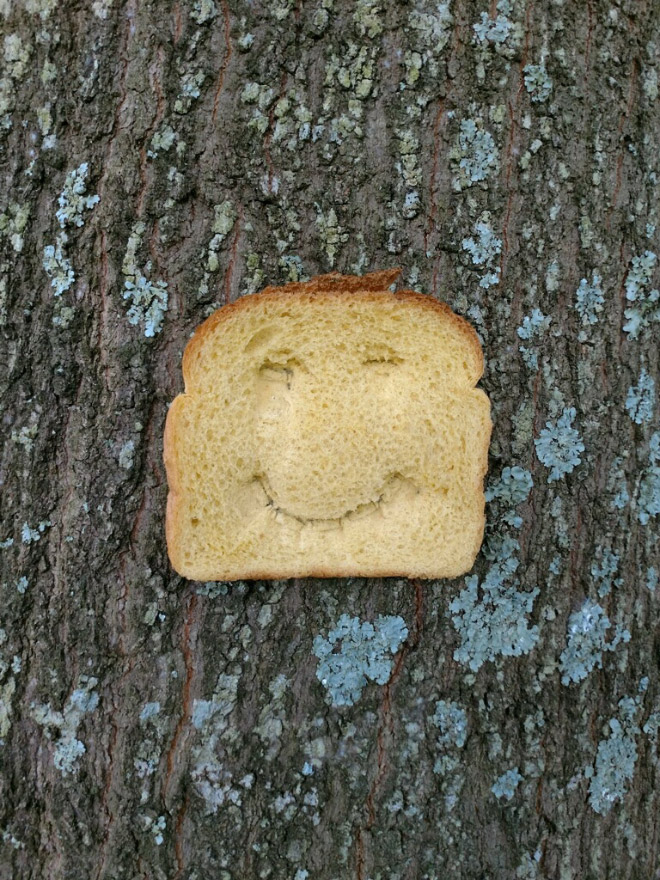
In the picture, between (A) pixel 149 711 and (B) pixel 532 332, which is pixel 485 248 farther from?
(A) pixel 149 711

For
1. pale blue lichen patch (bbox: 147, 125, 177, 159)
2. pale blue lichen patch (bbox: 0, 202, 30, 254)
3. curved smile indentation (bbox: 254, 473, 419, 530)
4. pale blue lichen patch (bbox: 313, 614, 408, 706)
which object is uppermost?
pale blue lichen patch (bbox: 147, 125, 177, 159)

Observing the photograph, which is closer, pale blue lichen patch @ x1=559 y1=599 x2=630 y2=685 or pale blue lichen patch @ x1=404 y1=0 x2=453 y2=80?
pale blue lichen patch @ x1=404 y1=0 x2=453 y2=80

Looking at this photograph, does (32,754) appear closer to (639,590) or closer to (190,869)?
(190,869)

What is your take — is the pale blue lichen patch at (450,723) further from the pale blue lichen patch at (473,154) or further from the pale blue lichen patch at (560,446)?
the pale blue lichen patch at (473,154)

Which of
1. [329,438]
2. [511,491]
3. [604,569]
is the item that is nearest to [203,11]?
[329,438]

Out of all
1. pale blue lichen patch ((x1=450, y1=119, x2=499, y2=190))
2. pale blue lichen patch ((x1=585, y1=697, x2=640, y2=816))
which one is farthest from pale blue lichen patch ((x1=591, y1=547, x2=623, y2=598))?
pale blue lichen patch ((x1=450, y1=119, x2=499, y2=190))

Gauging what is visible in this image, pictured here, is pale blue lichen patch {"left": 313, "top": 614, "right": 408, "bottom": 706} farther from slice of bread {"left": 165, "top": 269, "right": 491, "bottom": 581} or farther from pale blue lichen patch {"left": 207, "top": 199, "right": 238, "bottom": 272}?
pale blue lichen patch {"left": 207, "top": 199, "right": 238, "bottom": 272}
